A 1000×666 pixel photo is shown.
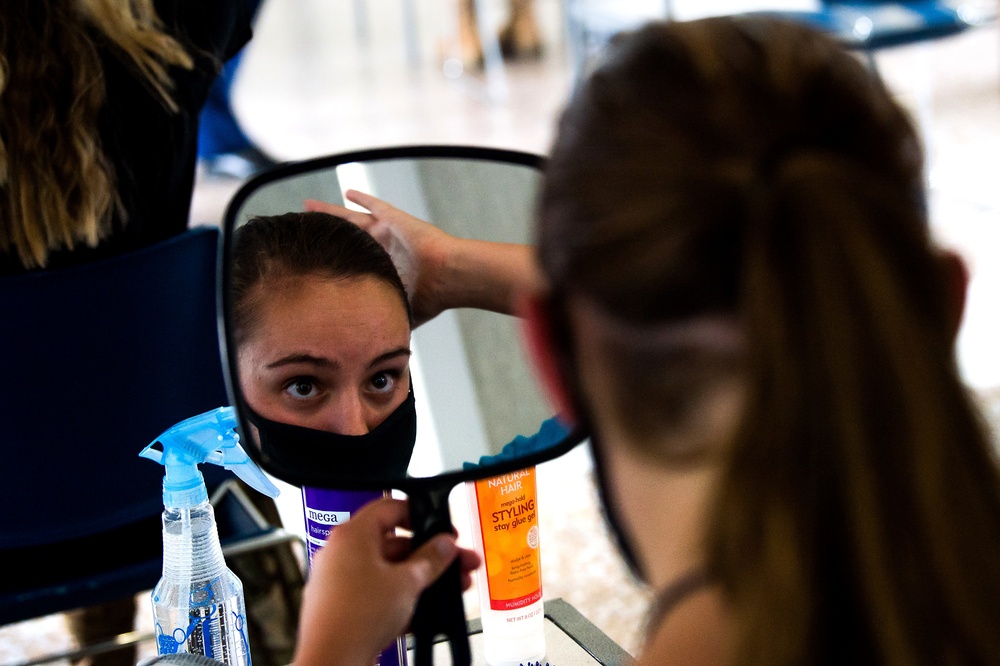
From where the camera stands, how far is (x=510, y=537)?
2.36 ft

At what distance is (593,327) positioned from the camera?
1.33 feet

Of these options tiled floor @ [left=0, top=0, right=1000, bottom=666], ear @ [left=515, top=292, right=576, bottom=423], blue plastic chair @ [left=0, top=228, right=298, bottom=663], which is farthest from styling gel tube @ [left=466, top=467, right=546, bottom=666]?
tiled floor @ [left=0, top=0, right=1000, bottom=666]

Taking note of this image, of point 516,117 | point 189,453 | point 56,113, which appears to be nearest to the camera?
point 189,453

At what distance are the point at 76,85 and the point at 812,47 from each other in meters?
0.83

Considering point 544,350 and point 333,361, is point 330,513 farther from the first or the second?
point 544,350

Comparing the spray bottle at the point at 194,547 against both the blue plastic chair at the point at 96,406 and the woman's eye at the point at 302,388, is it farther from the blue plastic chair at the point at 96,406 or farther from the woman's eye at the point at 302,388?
the blue plastic chair at the point at 96,406

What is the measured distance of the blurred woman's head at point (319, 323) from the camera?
21.4 inches

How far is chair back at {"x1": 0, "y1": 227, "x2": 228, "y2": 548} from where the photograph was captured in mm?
1048

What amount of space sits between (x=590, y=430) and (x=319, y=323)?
0.18 metres

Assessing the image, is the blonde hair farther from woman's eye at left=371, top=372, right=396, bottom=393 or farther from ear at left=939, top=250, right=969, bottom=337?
ear at left=939, top=250, right=969, bottom=337

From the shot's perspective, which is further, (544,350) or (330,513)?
(330,513)

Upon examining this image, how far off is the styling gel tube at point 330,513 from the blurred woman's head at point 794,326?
293 millimetres

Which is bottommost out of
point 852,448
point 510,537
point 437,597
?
point 510,537

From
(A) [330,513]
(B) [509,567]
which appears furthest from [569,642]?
(A) [330,513]
